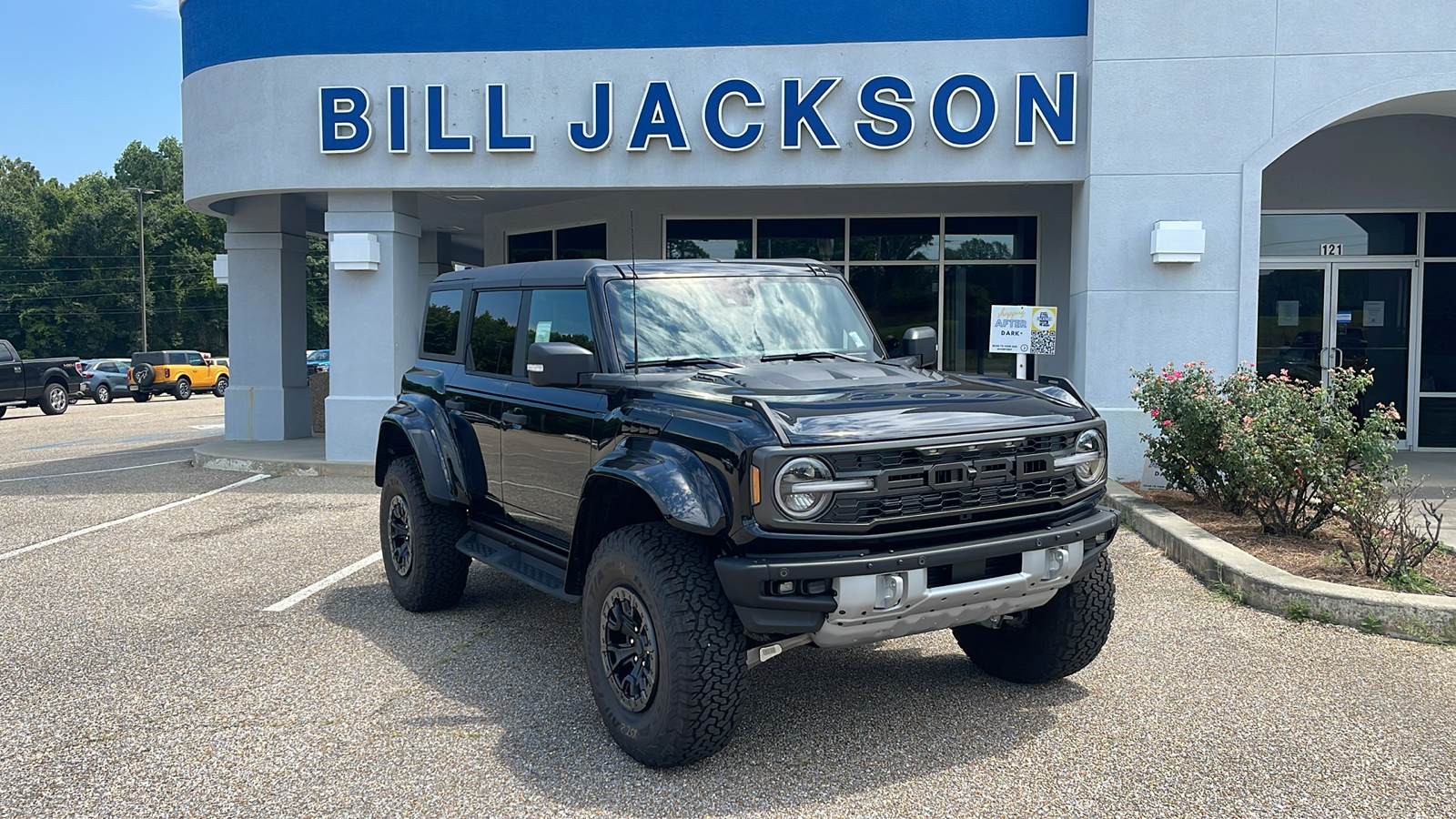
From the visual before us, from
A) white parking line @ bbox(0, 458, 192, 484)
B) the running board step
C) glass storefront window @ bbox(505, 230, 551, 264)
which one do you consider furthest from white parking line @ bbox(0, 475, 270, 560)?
glass storefront window @ bbox(505, 230, 551, 264)

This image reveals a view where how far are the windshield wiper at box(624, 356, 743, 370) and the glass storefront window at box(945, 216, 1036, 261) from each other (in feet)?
32.1

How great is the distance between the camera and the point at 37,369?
2634 cm

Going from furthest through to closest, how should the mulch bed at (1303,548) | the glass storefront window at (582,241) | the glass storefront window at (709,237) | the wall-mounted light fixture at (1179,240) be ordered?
the glass storefront window at (582,241), the glass storefront window at (709,237), the wall-mounted light fixture at (1179,240), the mulch bed at (1303,548)

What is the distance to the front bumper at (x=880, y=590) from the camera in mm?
3848

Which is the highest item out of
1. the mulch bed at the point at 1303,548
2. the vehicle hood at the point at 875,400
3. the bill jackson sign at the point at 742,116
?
the bill jackson sign at the point at 742,116

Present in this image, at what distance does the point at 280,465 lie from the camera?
1292cm

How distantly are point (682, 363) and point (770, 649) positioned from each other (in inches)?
58.7

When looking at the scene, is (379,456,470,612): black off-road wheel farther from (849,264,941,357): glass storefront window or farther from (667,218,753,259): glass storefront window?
(849,264,941,357): glass storefront window

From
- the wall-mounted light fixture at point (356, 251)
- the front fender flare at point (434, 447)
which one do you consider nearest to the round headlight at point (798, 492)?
the front fender flare at point (434, 447)

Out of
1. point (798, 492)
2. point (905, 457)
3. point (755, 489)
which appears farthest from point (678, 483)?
A: point (905, 457)

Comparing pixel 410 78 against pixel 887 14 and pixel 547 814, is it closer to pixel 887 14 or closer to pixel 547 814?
pixel 887 14

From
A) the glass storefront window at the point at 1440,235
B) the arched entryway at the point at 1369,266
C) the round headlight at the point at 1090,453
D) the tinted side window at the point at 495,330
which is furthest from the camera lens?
the glass storefront window at the point at 1440,235

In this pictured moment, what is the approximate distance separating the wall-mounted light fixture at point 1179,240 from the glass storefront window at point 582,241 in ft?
24.6

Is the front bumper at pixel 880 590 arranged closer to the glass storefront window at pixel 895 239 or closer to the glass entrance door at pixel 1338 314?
the glass entrance door at pixel 1338 314
